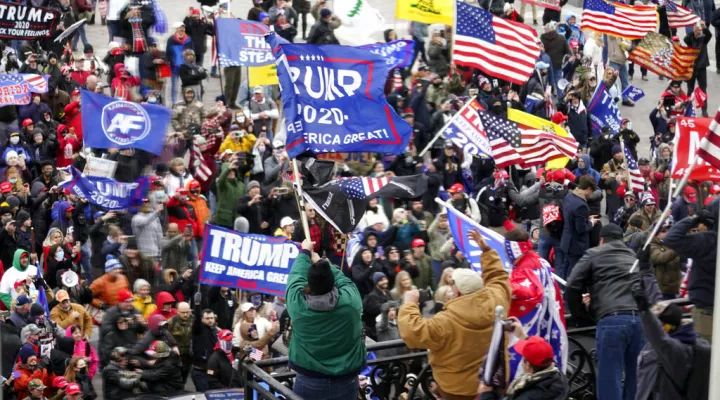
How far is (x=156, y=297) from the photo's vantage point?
16.1 metres

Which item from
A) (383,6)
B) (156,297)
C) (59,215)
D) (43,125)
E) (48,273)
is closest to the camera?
(156,297)

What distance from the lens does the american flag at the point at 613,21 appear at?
25734 millimetres

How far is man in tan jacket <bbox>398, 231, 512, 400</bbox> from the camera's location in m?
9.64

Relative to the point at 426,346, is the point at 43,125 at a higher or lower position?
lower

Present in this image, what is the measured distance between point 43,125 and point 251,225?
16.1 ft

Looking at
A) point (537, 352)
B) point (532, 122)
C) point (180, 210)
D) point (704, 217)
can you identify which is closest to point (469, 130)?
point (532, 122)

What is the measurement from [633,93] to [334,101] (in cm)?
1696

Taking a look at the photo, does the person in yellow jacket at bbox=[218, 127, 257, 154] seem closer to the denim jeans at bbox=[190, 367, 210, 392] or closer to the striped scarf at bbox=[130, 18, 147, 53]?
the striped scarf at bbox=[130, 18, 147, 53]

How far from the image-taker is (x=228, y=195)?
19625 mm

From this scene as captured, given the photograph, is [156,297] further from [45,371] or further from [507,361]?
[507,361]

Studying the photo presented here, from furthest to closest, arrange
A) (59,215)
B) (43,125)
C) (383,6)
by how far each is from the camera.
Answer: (383,6) → (43,125) → (59,215)

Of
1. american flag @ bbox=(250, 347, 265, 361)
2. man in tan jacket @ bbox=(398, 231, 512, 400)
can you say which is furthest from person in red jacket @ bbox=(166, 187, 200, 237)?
man in tan jacket @ bbox=(398, 231, 512, 400)

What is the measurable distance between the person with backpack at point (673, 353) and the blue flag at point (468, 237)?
1.98 meters

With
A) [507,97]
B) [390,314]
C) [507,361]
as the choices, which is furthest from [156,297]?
[507,97]
